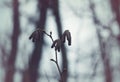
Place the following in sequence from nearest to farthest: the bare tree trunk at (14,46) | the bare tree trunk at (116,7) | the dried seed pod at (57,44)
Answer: the dried seed pod at (57,44) → the bare tree trunk at (14,46) → the bare tree trunk at (116,7)

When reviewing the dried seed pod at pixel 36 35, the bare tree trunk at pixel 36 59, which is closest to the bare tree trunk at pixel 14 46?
the bare tree trunk at pixel 36 59

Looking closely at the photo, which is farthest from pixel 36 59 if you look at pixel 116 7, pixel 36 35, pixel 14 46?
pixel 36 35

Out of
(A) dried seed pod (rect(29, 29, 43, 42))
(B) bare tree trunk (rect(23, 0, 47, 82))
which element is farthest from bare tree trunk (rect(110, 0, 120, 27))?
(A) dried seed pod (rect(29, 29, 43, 42))

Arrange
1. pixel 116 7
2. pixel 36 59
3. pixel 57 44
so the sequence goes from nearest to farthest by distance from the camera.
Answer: pixel 57 44, pixel 36 59, pixel 116 7

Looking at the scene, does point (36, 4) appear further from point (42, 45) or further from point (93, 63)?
point (93, 63)

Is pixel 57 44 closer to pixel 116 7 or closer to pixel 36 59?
pixel 36 59

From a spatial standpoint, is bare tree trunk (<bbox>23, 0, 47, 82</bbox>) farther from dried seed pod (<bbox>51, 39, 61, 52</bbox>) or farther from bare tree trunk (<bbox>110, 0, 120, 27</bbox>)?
dried seed pod (<bbox>51, 39, 61, 52</bbox>)

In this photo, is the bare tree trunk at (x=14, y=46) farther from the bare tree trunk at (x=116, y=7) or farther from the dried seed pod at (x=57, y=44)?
the dried seed pod at (x=57, y=44)

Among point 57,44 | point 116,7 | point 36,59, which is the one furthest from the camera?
point 116,7

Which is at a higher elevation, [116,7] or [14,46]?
[116,7]

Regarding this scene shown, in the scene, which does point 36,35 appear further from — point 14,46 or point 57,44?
point 14,46

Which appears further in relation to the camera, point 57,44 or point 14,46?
point 14,46

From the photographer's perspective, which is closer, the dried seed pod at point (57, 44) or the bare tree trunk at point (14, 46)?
the dried seed pod at point (57, 44)
